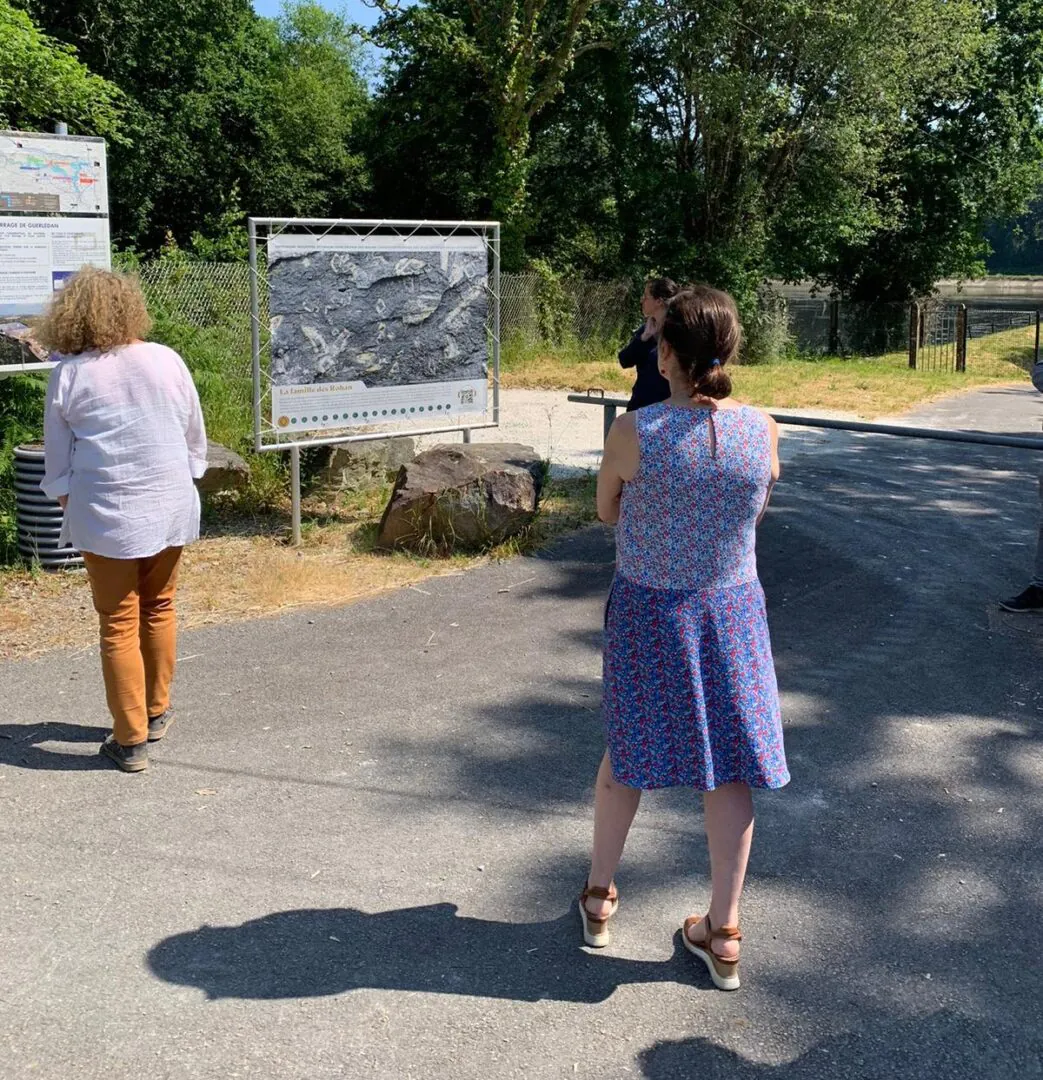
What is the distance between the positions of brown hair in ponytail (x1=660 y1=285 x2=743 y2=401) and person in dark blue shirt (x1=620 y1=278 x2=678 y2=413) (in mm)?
3318

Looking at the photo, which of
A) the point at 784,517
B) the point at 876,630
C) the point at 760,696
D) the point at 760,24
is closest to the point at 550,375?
the point at 760,24

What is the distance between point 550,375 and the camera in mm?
20156

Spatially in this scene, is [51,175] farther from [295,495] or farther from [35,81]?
[35,81]

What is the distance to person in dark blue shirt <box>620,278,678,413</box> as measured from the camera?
20.9 feet

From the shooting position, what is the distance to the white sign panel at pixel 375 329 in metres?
7.75

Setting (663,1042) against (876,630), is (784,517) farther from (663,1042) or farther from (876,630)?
(663,1042)

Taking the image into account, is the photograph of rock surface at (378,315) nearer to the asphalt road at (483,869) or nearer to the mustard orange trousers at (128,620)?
the asphalt road at (483,869)

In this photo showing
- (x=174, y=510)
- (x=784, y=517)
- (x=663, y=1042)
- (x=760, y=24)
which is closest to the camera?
(x=663, y=1042)

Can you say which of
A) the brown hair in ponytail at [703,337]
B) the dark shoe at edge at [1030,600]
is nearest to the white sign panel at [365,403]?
the dark shoe at edge at [1030,600]

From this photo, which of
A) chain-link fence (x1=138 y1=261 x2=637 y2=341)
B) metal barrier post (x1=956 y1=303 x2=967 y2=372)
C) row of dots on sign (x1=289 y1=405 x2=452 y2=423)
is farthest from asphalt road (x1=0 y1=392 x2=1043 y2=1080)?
metal barrier post (x1=956 y1=303 x2=967 y2=372)

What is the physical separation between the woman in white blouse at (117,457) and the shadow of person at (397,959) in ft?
4.39

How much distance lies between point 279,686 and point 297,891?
6.13 feet

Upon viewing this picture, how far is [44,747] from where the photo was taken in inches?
185

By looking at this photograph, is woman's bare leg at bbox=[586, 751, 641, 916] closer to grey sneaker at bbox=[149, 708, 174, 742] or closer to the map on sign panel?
grey sneaker at bbox=[149, 708, 174, 742]
